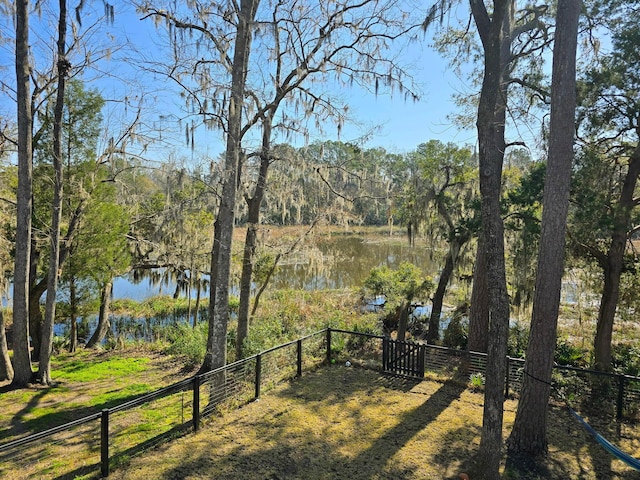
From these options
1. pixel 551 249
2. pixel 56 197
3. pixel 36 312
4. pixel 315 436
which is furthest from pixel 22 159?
pixel 551 249

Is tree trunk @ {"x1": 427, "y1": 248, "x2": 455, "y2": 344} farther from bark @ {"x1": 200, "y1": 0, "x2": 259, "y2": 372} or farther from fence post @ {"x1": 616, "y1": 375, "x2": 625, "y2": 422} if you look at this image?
bark @ {"x1": 200, "y1": 0, "x2": 259, "y2": 372}

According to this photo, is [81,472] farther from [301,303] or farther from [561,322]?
[561,322]

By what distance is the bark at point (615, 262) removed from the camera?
7461mm

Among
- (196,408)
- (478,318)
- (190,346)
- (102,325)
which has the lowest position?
(102,325)

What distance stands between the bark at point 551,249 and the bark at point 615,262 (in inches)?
134

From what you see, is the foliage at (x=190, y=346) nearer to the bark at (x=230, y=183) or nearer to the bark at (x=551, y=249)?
the bark at (x=230, y=183)

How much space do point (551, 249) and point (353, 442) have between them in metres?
3.56

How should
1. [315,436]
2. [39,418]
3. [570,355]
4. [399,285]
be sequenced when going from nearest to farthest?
[315,436] < [39,418] < [570,355] < [399,285]

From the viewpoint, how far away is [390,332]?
48.4ft

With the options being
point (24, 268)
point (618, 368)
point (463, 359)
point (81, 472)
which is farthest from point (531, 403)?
point (24, 268)

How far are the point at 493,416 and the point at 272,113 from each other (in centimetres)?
777

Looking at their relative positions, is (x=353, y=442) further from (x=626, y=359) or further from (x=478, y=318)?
(x=626, y=359)

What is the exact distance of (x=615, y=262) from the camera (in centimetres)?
817

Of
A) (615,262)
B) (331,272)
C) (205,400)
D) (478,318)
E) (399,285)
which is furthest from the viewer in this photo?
(331,272)
